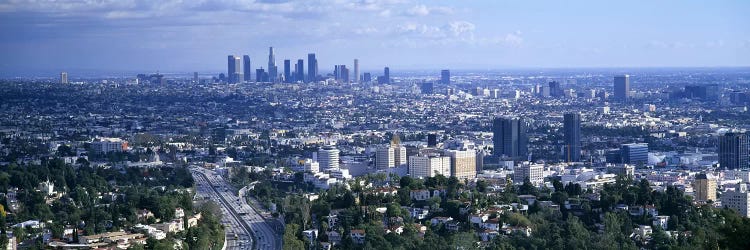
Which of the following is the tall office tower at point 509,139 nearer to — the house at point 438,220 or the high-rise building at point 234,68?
the house at point 438,220

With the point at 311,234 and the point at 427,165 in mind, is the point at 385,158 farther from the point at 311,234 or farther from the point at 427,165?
the point at 311,234

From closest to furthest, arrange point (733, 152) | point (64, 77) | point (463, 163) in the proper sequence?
point (463, 163) → point (733, 152) → point (64, 77)

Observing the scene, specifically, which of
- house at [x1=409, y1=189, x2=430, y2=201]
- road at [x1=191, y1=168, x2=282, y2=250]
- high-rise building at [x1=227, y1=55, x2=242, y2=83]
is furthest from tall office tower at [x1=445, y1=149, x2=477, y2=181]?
high-rise building at [x1=227, y1=55, x2=242, y2=83]

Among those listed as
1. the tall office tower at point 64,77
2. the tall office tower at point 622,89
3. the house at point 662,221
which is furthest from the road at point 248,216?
the tall office tower at point 622,89

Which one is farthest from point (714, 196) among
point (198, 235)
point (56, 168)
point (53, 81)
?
point (53, 81)

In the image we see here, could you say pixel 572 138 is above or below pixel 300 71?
below

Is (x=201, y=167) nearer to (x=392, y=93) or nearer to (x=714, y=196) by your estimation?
(x=714, y=196)

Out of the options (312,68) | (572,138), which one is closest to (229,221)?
(572,138)

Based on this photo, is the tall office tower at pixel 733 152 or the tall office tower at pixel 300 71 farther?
the tall office tower at pixel 300 71
